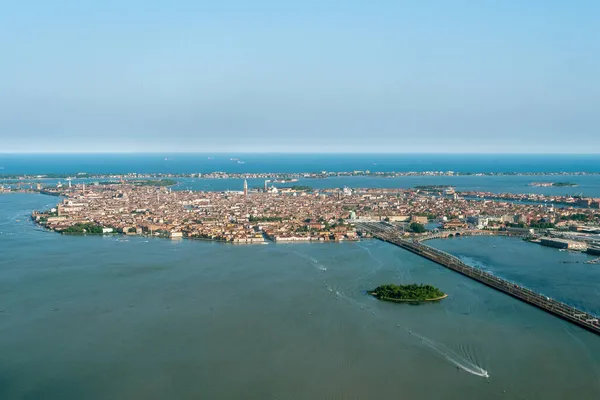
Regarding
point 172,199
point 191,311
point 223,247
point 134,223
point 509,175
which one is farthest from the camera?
point 509,175

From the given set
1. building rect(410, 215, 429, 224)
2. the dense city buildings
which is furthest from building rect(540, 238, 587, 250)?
building rect(410, 215, 429, 224)

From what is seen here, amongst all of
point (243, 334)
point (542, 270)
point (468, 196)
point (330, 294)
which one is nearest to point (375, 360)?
point (243, 334)

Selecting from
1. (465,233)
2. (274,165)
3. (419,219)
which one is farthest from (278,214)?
(274,165)

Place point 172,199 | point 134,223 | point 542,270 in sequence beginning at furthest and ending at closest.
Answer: point 172,199, point 134,223, point 542,270

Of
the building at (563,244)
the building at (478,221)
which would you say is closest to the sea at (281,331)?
the building at (563,244)

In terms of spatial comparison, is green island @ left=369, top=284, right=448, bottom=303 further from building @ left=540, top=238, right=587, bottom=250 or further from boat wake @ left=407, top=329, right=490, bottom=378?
building @ left=540, top=238, right=587, bottom=250

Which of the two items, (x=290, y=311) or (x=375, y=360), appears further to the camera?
(x=290, y=311)

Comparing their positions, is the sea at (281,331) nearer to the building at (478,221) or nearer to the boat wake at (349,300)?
the boat wake at (349,300)

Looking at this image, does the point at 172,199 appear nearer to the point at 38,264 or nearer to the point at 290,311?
the point at 38,264
